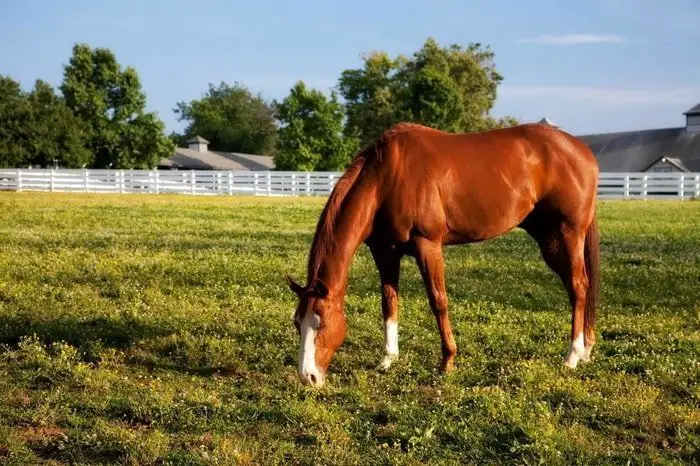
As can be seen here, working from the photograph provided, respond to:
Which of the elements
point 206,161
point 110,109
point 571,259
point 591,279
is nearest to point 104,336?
point 571,259

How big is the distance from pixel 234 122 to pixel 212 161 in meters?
27.6

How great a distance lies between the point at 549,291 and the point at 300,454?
615cm

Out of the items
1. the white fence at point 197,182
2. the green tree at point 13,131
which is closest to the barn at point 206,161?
the green tree at point 13,131

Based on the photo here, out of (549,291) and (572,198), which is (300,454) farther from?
(549,291)

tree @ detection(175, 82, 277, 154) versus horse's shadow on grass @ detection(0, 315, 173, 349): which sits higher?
tree @ detection(175, 82, 277, 154)

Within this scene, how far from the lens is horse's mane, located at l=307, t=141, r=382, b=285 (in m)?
5.50

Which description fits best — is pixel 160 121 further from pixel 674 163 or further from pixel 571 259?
pixel 571 259

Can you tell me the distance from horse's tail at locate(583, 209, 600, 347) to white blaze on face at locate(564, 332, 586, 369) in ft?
0.48

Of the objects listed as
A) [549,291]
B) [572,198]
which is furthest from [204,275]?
[572,198]

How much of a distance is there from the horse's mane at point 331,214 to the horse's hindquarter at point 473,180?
329 millimetres

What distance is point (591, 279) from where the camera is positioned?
261 inches

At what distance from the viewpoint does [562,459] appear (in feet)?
13.3

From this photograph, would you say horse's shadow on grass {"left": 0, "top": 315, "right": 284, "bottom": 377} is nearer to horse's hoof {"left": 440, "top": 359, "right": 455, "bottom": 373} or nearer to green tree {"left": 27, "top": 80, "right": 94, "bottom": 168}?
horse's hoof {"left": 440, "top": 359, "right": 455, "bottom": 373}

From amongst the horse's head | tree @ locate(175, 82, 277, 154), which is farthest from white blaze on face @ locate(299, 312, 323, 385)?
tree @ locate(175, 82, 277, 154)
